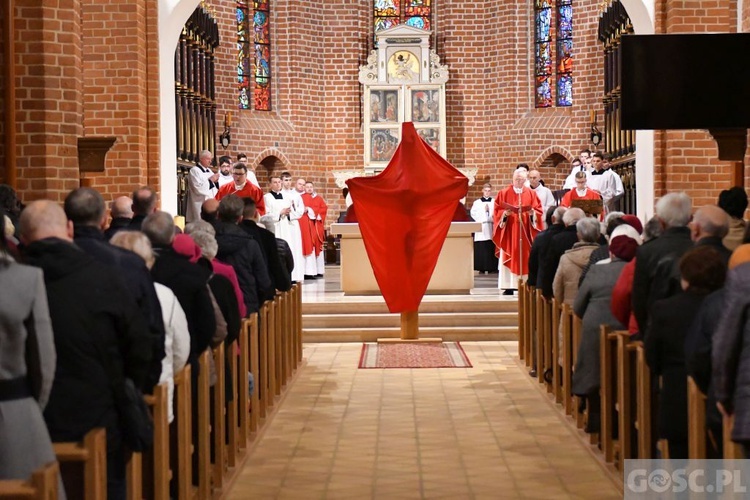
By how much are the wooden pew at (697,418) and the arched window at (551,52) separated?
1844 cm

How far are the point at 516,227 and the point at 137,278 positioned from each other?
11377 mm

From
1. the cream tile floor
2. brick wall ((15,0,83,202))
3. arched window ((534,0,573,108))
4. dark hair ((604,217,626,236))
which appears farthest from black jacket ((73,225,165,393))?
arched window ((534,0,573,108))

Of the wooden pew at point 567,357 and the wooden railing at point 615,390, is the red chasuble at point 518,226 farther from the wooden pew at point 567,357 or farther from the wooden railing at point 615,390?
the wooden pew at point 567,357

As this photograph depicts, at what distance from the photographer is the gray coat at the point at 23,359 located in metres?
3.60

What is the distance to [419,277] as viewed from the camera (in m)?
12.6

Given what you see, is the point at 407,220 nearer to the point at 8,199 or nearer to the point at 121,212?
the point at 121,212

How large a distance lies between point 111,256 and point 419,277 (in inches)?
319

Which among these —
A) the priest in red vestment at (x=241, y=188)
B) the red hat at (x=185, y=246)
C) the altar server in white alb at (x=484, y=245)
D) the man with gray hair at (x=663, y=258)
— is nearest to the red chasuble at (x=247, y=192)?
the priest in red vestment at (x=241, y=188)

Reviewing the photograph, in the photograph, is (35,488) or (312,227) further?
(312,227)

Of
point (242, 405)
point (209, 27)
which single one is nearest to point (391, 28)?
point (209, 27)

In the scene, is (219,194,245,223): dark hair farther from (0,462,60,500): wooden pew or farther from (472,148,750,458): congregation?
(0,462,60,500): wooden pew

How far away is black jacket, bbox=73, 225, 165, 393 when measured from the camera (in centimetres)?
463

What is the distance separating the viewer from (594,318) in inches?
287

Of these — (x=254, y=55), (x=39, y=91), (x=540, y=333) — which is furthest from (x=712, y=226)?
(x=254, y=55)
